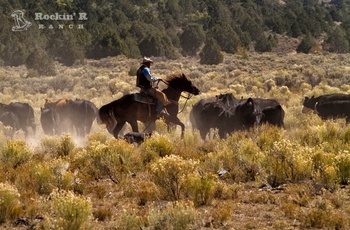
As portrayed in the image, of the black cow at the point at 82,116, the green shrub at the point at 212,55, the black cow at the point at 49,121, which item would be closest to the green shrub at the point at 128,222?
the black cow at the point at 82,116

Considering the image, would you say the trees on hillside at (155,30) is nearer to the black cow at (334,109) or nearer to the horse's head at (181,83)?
the horse's head at (181,83)

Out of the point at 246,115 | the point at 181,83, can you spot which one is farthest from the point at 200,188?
the point at 181,83

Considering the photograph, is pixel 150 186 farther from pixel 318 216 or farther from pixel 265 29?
pixel 265 29

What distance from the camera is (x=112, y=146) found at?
10.1 meters

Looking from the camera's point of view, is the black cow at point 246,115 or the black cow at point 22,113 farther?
the black cow at point 22,113

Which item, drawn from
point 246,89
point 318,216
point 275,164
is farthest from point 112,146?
point 246,89

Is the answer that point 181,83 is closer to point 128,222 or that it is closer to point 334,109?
point 334,109

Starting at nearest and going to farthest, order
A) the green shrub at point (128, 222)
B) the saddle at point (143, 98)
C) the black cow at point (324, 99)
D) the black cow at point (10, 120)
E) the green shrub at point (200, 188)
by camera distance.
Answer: the green shrub at point (128, 222) < the green shrub at point (200, 188) < the saddle at point (143, 98) < the black cow at point (324, 99) < the black cow at point (10, 120)

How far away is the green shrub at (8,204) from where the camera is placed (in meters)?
6.85

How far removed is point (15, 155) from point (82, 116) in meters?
7.78

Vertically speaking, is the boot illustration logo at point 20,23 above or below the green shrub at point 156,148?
above

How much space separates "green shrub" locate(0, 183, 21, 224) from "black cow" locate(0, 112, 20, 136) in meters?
11.9

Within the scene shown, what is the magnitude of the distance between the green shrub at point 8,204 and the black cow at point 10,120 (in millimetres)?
11933

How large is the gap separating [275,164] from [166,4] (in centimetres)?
9476
